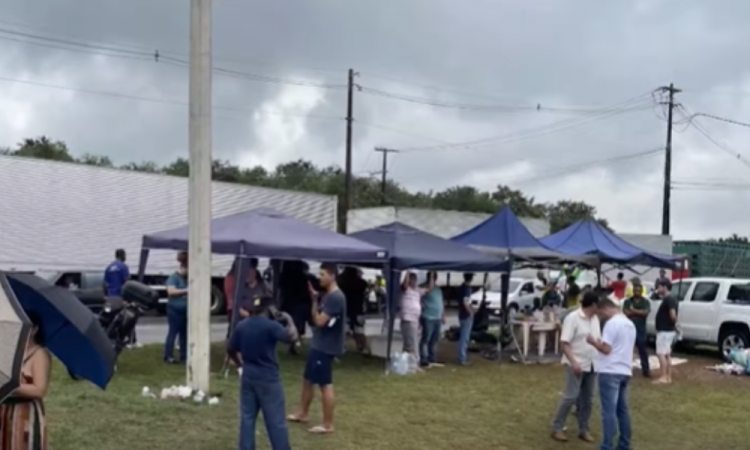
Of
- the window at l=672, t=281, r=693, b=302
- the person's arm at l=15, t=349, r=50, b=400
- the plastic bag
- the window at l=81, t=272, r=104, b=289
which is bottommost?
the plastic bag

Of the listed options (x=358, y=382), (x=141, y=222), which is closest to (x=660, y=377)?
(x=358, y=382)

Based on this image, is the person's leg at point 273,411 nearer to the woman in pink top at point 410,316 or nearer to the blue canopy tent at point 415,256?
the blue canopy tent at point 415,256

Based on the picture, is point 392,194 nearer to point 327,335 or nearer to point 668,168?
point 668,168

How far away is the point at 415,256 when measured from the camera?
14578mm

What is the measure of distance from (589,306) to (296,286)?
24.3ft

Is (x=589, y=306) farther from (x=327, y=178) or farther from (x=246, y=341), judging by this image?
(x=327, y=178)

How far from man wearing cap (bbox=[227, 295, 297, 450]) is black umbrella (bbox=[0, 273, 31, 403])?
3059mm

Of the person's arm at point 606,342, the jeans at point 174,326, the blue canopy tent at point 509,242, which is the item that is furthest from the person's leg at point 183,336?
the person's arm at point 606,342

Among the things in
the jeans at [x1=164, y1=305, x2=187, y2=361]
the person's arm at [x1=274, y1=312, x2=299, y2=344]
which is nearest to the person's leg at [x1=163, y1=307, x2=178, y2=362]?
the jeans at [x1=164, y1=305, x2=187, y2=361]

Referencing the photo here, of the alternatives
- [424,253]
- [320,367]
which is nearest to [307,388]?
[320,367]

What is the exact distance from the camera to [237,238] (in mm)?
12977

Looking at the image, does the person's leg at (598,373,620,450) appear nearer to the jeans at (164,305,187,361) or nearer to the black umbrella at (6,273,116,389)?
the black umbrella at (6,273,116,389)

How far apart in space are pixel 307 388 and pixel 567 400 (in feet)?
9.34

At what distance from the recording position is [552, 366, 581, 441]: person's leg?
9062 mm
